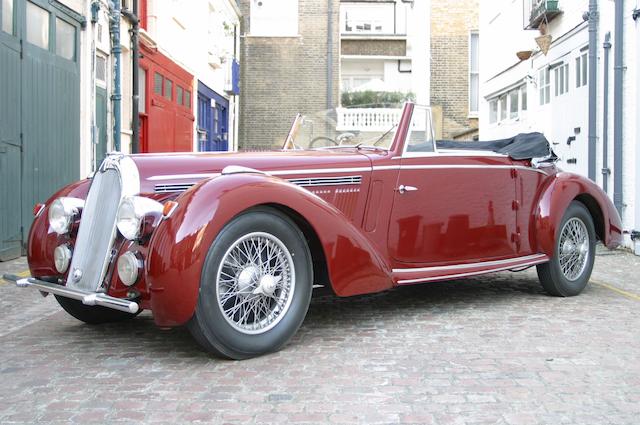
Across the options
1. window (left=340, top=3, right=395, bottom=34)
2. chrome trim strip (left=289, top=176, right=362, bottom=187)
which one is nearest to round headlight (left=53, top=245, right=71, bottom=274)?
chrome trim strip (left=289, top=176, right=362, bottom=187)

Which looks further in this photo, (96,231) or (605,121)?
(605,121)

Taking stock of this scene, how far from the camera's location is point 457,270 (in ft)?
16.5

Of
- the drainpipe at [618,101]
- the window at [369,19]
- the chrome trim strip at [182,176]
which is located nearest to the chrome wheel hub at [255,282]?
the chrome trim strip at [182,176]

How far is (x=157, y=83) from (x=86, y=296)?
36.2 ft

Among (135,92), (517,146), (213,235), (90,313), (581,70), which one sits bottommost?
(90,313)

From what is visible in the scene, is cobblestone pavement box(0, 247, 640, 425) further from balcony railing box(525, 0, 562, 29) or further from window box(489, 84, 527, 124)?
window box(489, 84, 527, 124)

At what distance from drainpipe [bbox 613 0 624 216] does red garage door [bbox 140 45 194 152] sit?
26.3ft

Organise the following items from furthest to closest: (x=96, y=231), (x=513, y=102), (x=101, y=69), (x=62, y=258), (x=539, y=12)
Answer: (x=513, y=102), (x=539, y=12), (x=101, y=69), (x=62, y=258), (x=96, y=231)

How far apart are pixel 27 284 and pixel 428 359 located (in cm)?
231

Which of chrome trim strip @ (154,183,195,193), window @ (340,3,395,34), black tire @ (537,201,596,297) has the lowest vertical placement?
black tire @ (537,201,596,297)

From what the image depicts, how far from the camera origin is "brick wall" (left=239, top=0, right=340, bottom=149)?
2533cm

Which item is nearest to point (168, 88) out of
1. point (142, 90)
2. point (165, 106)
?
point (165, 106)

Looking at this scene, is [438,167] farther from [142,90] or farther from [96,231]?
[142,90]

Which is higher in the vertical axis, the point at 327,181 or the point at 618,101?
the point at 618,101
